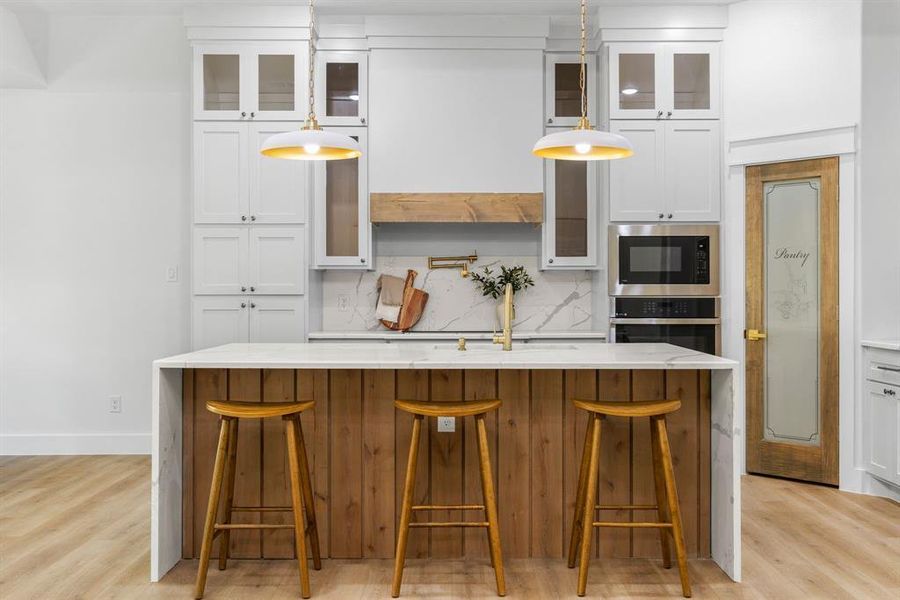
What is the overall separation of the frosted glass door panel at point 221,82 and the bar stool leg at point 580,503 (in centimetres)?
307

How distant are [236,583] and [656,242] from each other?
3.10 meters

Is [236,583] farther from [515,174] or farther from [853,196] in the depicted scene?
[853,196]

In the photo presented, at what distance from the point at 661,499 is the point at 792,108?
275 centimetres

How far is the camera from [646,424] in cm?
278

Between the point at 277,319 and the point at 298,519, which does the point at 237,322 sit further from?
the point at 298,519

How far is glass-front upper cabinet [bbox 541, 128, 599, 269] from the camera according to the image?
434cm

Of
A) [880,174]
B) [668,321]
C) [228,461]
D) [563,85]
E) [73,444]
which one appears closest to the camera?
[228,461]

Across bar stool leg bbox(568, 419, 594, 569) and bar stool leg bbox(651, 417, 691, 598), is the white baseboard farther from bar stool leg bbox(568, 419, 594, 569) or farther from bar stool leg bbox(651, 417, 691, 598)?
bar stool leg bbox(651, 417, 691, 598)

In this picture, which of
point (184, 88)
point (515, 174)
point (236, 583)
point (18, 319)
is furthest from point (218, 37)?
point (236, 583)

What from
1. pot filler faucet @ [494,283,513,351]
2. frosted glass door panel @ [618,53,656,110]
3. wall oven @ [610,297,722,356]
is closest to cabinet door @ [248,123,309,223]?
pot filler faucet @ [494,283,513,351]

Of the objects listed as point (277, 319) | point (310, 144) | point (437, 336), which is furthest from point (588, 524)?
point (277, 319)

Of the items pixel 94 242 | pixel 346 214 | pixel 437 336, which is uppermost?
pixel 346 214

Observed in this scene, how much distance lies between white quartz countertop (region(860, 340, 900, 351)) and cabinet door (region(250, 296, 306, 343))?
337 cm

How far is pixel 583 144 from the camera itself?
242cm
